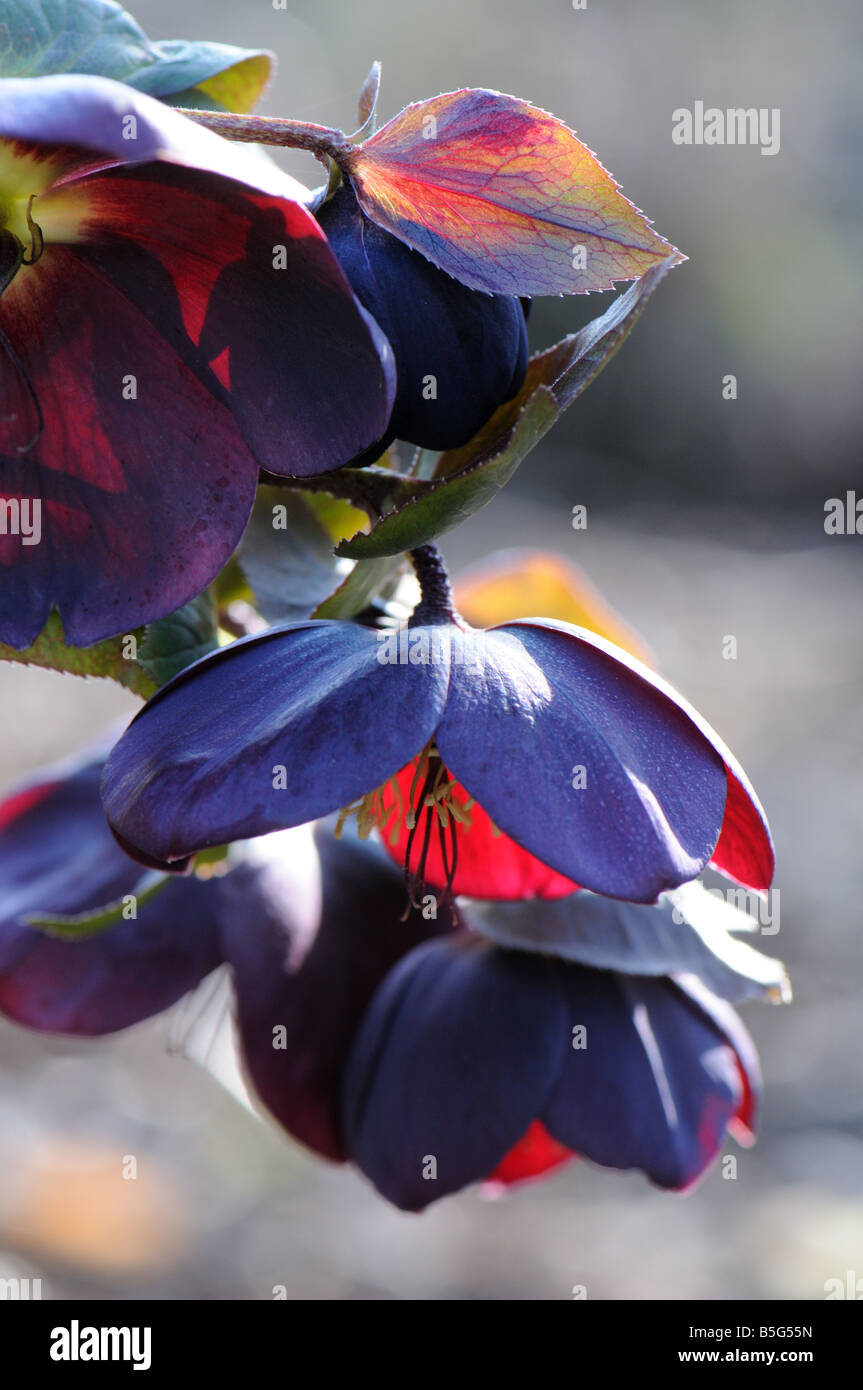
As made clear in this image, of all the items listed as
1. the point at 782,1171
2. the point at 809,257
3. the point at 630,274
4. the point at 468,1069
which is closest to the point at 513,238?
the point at 630,274

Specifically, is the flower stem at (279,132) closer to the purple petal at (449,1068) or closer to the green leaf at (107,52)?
the green leaf at (107,52)

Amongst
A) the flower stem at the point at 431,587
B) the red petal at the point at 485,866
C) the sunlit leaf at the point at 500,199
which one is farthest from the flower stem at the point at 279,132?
the red petal at the point at 485,866

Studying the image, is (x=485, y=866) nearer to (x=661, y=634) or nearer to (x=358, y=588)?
(x=358, y=588)

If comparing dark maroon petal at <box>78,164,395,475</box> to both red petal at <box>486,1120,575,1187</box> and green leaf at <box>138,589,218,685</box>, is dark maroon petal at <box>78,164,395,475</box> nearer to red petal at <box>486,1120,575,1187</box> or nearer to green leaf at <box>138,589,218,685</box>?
green leaf at <box>138,589,218,685</box>

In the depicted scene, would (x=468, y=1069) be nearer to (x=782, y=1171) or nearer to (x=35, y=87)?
(x=35, y=87)

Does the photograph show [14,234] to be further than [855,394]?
No
